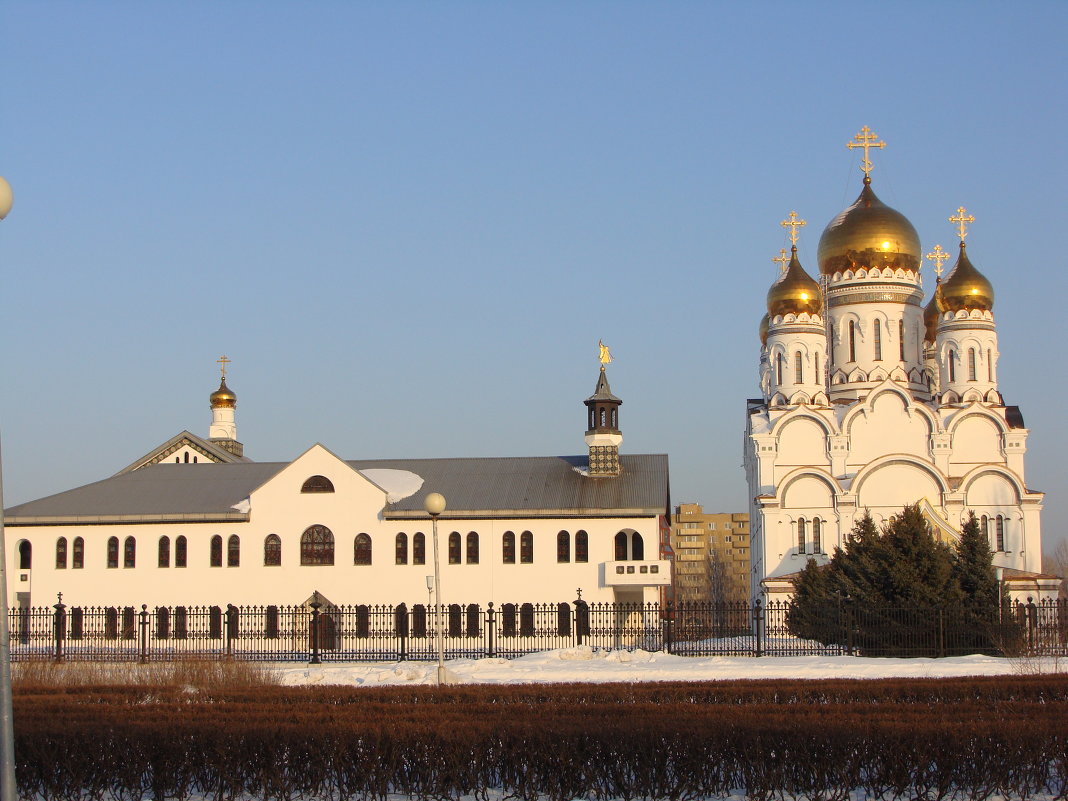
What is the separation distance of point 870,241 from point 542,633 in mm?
23374

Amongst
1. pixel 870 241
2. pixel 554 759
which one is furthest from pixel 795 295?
pixel 554 759

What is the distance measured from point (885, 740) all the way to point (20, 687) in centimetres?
1403

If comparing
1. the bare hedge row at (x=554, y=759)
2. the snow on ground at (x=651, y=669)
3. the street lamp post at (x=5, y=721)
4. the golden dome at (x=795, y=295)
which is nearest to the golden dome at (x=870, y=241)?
the golden dome at (x=795, y=295)

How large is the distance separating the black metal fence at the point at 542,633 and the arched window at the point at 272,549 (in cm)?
168

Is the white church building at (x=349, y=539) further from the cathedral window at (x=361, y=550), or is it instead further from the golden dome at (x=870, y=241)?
the golden dome at (x=870, y=241)

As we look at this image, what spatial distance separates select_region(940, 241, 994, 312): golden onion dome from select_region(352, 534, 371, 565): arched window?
23872 millimetres

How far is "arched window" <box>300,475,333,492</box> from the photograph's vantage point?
44375 mm

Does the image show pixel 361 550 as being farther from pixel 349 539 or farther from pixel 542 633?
pixel 542 633

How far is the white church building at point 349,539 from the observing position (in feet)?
142

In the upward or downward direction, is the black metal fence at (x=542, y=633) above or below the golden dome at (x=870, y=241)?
below

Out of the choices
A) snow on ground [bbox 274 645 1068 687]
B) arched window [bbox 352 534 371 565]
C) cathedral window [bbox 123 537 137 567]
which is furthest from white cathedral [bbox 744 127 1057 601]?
cathedral window [bbox 123 537 137 567]

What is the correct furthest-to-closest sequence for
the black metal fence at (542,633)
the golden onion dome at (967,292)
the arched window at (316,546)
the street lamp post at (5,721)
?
the golden onion dome at (967,292) < the arched window at (316,546) < the black metal fence at (542,633) < the street lamp post at (5,721)

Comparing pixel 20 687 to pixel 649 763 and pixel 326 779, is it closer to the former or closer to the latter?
pixel 326 779

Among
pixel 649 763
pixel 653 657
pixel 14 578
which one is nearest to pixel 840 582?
pixel 653 657
